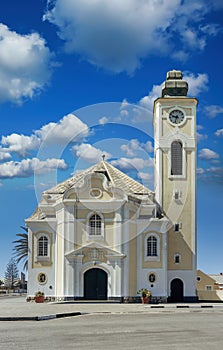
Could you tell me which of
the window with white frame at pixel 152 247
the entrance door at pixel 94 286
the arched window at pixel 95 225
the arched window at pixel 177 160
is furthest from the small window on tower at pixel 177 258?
the arched window at pixel 95 225

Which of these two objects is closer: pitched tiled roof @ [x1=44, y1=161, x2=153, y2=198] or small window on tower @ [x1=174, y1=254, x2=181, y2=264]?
pitched tiled roof @ [x1=44, y1=161, x2=153, y2=198]

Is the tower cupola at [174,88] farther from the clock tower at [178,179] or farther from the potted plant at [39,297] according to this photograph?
the potted plant at [39,297]

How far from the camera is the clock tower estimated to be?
49.7 m

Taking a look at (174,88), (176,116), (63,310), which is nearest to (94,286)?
(63,310)

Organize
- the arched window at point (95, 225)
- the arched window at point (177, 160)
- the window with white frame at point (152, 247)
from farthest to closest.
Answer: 1. the arched window at point (177, 160)
2. the window with white frame at point (152, 247)
3. the arched window at point (95, 225)

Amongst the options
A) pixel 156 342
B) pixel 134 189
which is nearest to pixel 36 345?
pixel 156 342

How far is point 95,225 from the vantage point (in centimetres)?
4606

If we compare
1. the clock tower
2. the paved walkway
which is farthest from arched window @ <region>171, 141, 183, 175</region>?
the paved walkway

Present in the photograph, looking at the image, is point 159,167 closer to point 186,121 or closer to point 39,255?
point 186,121

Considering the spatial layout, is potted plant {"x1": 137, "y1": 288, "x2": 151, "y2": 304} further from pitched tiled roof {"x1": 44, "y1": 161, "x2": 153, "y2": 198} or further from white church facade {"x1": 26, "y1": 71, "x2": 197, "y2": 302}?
pitched tiled roof {"x1": 44, "y1": 161, "x2": 153, "y2": 198}

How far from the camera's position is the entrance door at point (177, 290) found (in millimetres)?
49406

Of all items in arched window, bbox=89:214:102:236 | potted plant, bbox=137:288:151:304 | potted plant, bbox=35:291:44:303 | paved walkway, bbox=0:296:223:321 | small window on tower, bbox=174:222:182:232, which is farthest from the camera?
small window on tower, bbox=174:222:182:232

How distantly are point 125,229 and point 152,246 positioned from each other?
3.07 metres

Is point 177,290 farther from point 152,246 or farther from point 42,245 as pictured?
point 42,245
